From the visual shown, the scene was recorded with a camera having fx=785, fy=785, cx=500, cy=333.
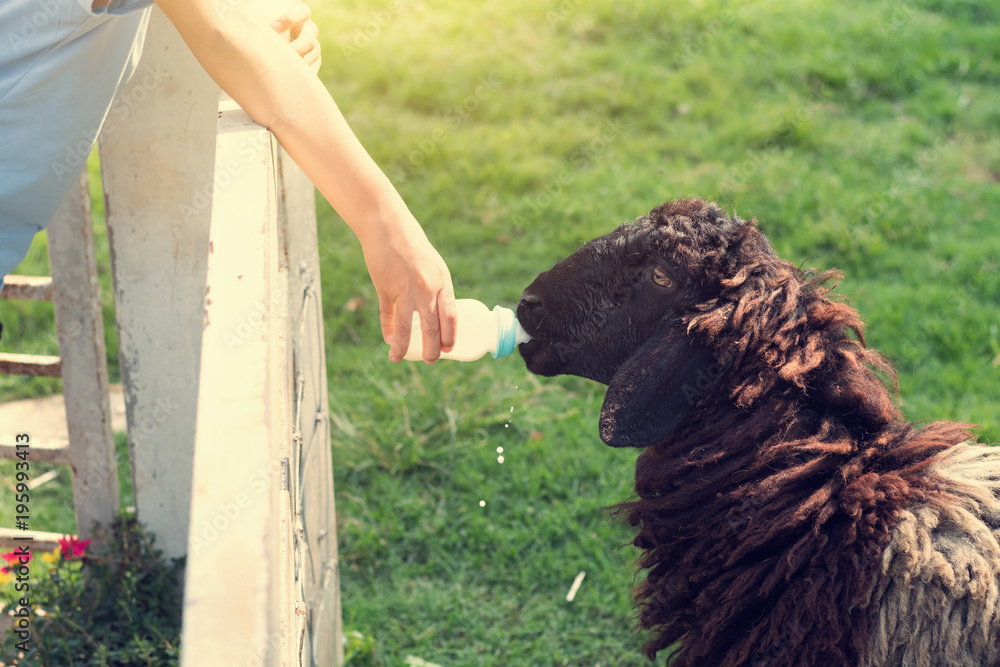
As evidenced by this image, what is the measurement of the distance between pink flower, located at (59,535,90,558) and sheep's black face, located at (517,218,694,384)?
1.79m

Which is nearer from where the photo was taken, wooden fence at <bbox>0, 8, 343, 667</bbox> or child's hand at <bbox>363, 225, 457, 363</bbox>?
wooden fence at <bbox>0, 8, 343, 667</bbox>

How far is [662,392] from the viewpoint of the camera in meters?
2.13

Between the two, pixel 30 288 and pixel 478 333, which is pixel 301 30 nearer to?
pixel 478 333

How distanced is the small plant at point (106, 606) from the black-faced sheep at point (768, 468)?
164 cm

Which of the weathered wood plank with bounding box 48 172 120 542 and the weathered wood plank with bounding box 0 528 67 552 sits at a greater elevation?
the weathered wood plank with bounding box 48 172 120 542

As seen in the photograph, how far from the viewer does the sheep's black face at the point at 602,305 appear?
2266 mm

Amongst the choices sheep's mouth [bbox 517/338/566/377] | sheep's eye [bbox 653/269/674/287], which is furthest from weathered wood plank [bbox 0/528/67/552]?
sheep's eye [bbox 653/269/674/287]

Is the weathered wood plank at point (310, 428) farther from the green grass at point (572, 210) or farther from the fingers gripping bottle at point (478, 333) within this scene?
the green grass at point (572, 210)

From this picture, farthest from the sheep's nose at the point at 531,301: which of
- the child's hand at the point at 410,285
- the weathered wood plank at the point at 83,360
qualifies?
the weathered wood plank at the point at 83,360

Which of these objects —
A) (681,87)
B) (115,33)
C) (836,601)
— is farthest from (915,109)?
(115,33)

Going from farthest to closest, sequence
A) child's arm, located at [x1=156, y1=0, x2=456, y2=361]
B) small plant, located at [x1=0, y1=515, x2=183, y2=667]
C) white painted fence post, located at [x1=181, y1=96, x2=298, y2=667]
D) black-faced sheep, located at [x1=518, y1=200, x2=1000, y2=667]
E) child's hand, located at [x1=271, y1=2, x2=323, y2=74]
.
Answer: small plant, located at [x1=0, y1=515, x2=183, y2=667], child's hand, located at [x1=271, y1=2, x2=323, y2=74], black-faced sheep, located at [x1=518, y1=200, x2=1000, y2=667], child's arm, located at [x1=156, y1=0, x2=456, y2=361], white painted fence post, located at [x1=181, y1=96, x2=298, y2=667]

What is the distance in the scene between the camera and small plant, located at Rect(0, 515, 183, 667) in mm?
2576

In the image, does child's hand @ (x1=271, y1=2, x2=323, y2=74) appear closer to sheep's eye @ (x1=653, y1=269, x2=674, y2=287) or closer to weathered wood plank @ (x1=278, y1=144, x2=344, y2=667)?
weathered wood plank @ (x1=278, y1=144, x2=344, y2=667)

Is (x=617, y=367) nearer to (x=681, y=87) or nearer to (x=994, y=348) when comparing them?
(x=994, y=348)
